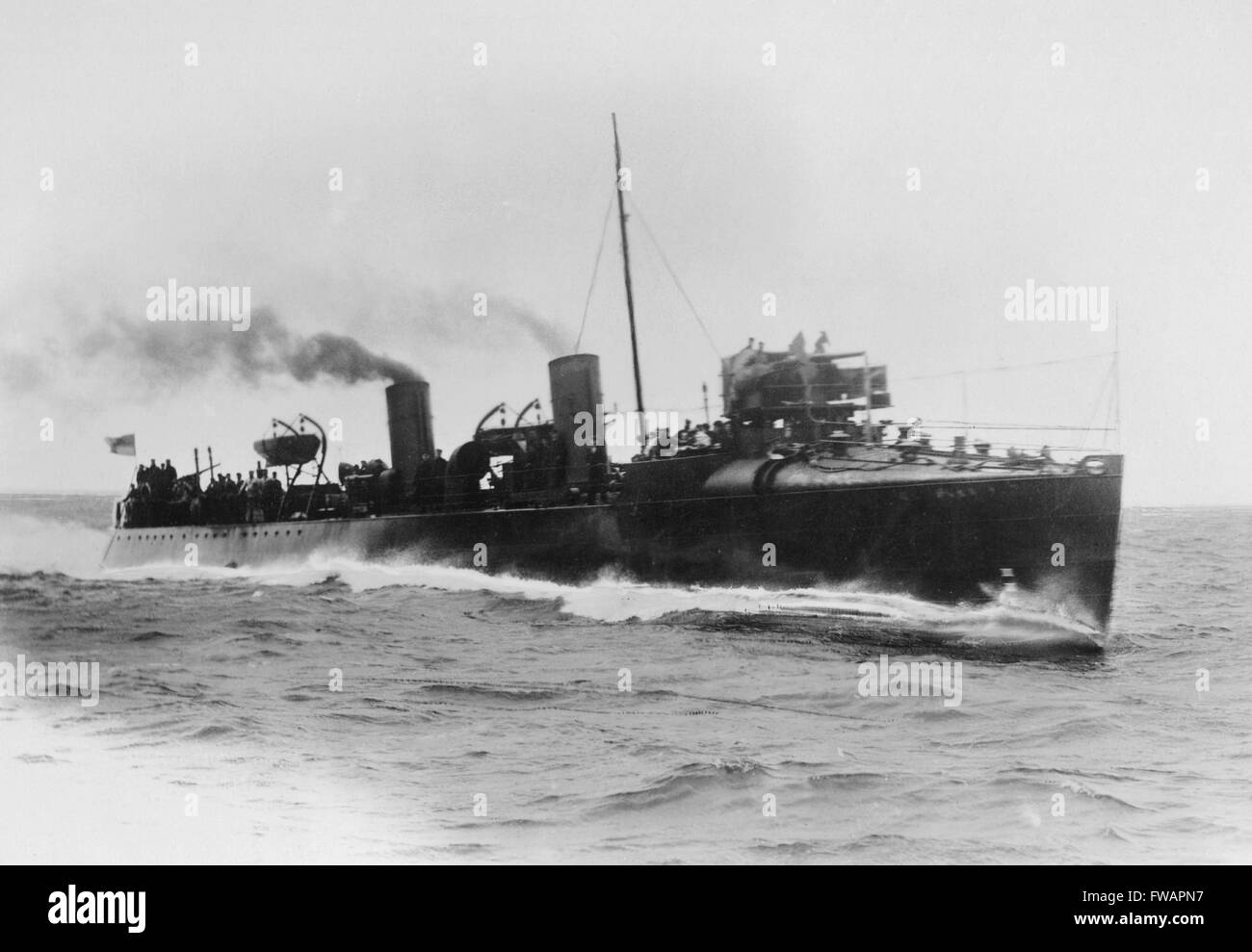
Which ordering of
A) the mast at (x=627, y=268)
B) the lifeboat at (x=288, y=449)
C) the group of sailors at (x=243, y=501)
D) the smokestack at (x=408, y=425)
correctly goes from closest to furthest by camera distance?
the mast at (x=627, y=268) < the lifeboat at (x=288, y=449) < the smokestack at (x=408, y=425) < the group of sailors at (x=243, y=501)

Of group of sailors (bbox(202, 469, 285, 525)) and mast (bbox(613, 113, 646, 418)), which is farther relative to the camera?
group of sailors (bbox(202, 469, 285, 525))

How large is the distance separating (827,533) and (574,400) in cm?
251

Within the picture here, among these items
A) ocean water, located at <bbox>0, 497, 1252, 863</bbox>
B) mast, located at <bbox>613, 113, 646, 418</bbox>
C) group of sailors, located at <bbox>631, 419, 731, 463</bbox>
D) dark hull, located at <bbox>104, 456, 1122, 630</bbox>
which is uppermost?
mast, located at <bbox>613, 113, 646, 418</bbox>

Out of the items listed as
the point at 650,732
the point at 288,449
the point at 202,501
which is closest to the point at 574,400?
the point at 288,449

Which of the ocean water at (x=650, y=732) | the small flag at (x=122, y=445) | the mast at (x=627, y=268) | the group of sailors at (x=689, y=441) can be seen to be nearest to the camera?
the ocean water at (x=650, y=732)

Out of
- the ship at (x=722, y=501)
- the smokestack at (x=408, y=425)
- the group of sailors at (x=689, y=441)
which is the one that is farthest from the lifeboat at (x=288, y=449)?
the group of sailors at (x=689, y=441)

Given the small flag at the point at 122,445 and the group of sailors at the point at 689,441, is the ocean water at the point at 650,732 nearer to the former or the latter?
the small flag at the point at 122,445

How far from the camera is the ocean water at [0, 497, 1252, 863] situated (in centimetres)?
547

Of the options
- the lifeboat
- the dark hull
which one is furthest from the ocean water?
the lifeboat

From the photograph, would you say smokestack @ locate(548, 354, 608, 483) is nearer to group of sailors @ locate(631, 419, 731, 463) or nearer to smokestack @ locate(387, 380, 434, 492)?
group of sailors @ locate(631, 419, 731, 463)

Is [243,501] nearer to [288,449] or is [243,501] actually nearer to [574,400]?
[288,449]

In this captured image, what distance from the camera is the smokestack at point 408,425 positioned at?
29.9 ft

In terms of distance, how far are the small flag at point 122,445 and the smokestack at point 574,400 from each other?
3.24m

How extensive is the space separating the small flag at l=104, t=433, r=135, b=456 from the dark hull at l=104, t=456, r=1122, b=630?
2925mm
